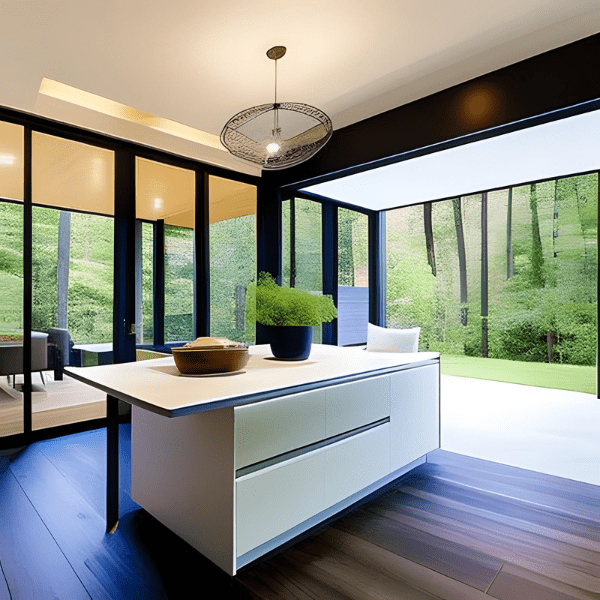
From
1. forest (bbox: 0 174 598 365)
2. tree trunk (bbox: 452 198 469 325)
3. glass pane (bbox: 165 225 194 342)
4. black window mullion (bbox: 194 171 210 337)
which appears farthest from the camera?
tree trunk (bbox: 452 198 469 325)

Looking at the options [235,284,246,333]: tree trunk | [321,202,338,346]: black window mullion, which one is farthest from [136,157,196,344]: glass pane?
[321,202,338,346]: black window mullion

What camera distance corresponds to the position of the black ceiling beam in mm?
Result: 2615

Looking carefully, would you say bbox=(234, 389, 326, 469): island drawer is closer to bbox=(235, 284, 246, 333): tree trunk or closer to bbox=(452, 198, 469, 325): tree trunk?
bbox=(235, 284, 246, 333): tree trunk

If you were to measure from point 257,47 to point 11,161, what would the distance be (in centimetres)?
207

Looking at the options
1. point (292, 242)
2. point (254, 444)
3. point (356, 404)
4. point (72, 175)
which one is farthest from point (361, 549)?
point (292, 242)

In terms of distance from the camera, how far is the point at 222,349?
180cm

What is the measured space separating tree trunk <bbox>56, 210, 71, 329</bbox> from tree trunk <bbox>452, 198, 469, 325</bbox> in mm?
6453

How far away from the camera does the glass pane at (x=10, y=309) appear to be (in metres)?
3.19

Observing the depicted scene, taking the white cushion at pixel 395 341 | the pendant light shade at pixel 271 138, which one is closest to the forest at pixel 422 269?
the white cushion at pixel 395 341

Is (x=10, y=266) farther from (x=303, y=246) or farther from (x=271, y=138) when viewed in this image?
(x=303, y=246)

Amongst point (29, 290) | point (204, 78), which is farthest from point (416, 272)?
point (29, 290)

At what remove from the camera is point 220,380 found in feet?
5.56

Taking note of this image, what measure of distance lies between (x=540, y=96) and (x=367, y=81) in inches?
45.8

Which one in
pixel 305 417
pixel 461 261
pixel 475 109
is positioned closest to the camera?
pixel 305 417
